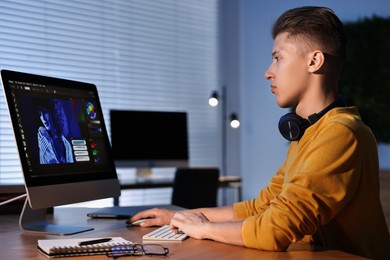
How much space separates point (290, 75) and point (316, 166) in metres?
0.32

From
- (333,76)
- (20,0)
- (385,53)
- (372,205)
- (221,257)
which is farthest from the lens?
(385,53)

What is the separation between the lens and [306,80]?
1.62m

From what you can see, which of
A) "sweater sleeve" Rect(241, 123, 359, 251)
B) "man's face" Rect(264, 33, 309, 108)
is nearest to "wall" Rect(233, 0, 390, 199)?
"man's face" Rect(264, 33, 309, 108)

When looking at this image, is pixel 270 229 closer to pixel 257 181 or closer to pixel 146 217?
pixel 146 217

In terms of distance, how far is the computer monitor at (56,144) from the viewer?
1.79 metres

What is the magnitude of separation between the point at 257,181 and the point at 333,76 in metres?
5.19

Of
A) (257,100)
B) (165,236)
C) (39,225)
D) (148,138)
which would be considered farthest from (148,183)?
(165,236)

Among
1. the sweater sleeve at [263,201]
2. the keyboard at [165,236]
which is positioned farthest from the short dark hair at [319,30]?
the keyboard at [165,236]

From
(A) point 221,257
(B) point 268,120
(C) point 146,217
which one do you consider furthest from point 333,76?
(B) point 268,120

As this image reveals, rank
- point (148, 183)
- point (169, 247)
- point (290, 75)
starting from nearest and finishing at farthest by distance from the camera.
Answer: point (169, 247)
point (290, 75)
point (148, 183)

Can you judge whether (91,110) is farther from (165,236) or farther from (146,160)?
(146,160)

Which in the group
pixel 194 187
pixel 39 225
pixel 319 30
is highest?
pixel 319 30

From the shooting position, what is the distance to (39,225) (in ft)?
6.30

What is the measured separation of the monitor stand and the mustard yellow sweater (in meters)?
0.62
